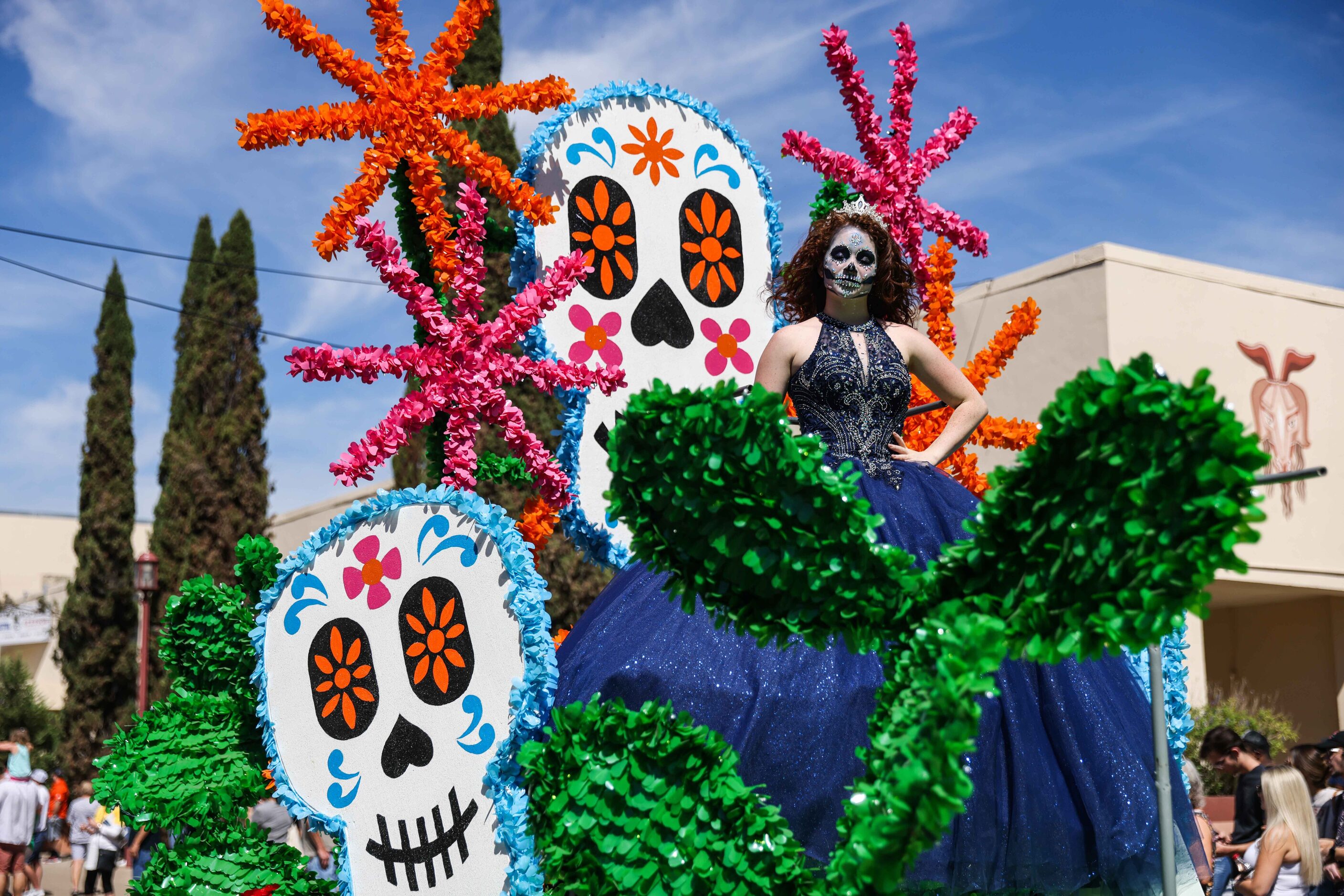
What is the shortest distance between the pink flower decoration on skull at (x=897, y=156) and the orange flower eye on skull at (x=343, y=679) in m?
2.35

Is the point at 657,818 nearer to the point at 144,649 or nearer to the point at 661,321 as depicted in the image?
the point at 661,321

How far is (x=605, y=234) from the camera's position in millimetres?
3629

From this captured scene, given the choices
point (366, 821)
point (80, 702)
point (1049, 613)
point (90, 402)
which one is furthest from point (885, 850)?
point (90, 402)

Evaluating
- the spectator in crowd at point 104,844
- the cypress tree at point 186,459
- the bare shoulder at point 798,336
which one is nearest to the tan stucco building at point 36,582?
the cypress tree at point 186,459

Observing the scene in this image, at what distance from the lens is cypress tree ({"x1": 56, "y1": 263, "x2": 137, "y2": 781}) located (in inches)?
656

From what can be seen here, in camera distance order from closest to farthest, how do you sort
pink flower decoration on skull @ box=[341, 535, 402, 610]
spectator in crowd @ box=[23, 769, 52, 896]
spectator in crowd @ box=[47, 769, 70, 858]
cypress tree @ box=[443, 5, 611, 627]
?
pink flower decoration on skull @ box=[341, 535, 402, 610] → spectator in crowd @ box=[23, 769, 52, 896] → cypress tree @ box=[443, 5, 611, 627] → spectator in crowd @ box=[47, 769, 70, 858]

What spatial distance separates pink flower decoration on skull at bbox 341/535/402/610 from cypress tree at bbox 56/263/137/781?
49.1 feet

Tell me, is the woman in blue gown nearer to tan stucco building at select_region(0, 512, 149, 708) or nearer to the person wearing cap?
the person wearing cap

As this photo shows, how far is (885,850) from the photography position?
1.49 metres

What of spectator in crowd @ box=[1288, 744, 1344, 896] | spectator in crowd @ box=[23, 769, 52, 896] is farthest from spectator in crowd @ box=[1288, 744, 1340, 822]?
spectator in crowd @ box=[23, 769, 52, 896]

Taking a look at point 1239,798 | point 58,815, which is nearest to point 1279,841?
point 1239,798

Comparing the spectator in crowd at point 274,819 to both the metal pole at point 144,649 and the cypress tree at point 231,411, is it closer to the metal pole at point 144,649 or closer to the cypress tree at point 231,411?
the metal pole at point 144,649

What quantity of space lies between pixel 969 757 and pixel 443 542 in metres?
1.19

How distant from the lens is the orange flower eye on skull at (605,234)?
3590mm
